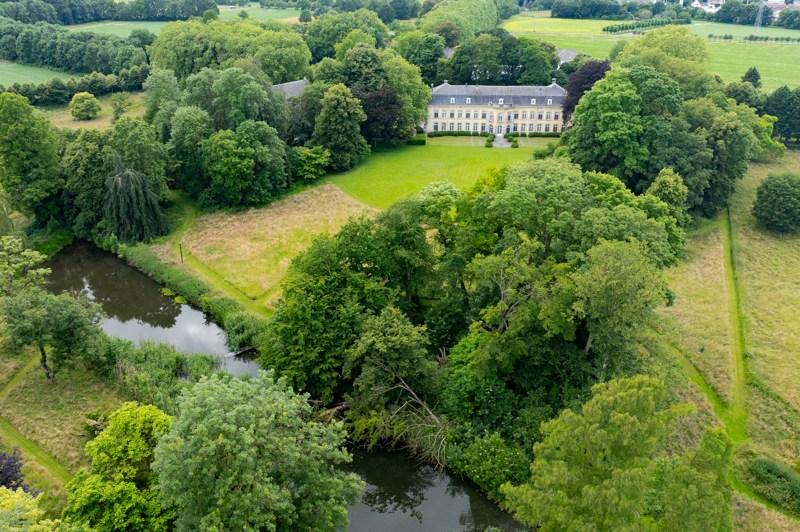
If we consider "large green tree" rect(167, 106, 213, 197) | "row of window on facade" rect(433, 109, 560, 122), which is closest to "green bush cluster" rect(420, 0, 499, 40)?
"row of window on facade" rect(433, 109, 560, 122)

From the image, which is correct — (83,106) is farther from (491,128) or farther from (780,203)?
(780,203)

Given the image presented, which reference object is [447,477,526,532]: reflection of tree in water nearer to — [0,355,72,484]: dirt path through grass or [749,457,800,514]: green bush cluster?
[749,457,800,514]: green bush cluster

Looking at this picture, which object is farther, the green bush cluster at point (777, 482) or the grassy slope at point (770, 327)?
the grassy slope at point (770, 327)

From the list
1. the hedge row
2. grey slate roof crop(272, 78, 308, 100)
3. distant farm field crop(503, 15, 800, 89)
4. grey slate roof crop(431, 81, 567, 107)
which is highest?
the hedge row

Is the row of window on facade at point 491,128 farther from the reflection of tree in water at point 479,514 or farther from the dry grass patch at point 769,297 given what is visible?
the reflection of tree in water at point 479,514

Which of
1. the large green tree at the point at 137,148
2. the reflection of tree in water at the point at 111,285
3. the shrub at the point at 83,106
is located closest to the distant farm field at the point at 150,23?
the shrub at the point at 83,106

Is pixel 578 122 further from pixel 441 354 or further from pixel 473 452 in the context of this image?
pixel 473 452

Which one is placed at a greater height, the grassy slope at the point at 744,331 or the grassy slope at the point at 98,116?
the grassy slope at the point at 98,116
